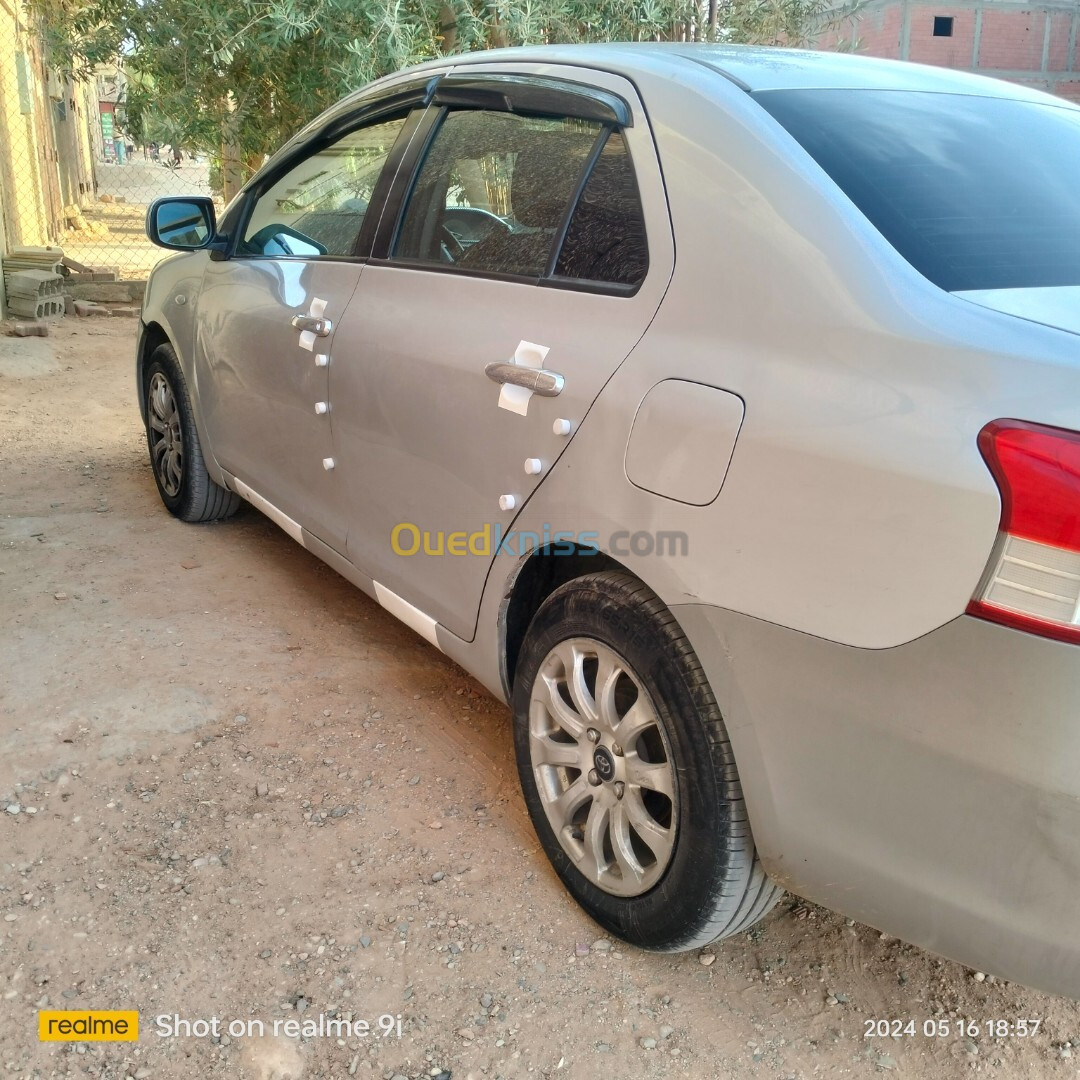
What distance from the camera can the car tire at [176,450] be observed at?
430 centimetres

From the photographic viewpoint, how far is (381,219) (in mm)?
2969

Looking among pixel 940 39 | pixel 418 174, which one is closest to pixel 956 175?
pixel 418 174

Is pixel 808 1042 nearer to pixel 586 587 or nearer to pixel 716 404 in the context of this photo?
pixel 586 587

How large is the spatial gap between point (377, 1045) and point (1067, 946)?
123 cm

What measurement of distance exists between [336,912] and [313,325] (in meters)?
1.66

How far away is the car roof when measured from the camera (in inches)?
87.7

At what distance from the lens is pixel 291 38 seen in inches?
273

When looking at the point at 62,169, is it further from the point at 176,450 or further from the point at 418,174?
the point at 418,174

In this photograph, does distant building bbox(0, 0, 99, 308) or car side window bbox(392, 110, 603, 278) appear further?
distant building bbox(0, 0, 99, 308)

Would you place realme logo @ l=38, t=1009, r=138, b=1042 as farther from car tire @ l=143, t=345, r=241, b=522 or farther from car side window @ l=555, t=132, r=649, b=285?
car tire @ l=143, t=345, r=241, b=522

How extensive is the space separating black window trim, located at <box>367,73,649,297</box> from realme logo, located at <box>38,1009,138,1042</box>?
1.69 metres

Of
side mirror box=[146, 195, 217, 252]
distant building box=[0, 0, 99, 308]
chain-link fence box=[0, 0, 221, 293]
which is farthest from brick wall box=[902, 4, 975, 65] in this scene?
side mirror box=[146, 195, 217, 252]

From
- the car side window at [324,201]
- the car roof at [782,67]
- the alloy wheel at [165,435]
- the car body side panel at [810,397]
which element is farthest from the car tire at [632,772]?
the alloy wheel at [165,435]

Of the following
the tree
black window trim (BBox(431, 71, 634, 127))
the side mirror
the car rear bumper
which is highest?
the tree
